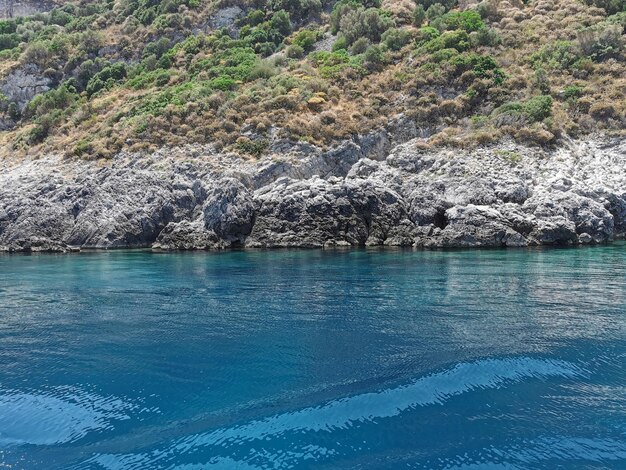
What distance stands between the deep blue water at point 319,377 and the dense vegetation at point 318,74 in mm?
27290

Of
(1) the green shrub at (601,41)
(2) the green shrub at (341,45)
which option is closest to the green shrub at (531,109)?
(1) the green shrub at (601,41)

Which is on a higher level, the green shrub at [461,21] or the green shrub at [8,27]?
the green shrub at [8,27]

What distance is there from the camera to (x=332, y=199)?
32.9 metres

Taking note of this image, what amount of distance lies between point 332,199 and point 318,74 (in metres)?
22.2

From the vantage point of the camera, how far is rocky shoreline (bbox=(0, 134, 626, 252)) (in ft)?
100

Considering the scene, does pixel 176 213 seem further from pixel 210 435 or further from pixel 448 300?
pixel 210 435

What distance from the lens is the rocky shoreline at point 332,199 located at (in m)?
30.6

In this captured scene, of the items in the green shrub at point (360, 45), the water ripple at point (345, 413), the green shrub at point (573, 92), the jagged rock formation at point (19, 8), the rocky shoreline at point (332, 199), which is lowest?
the water ripple at point (345, 413)

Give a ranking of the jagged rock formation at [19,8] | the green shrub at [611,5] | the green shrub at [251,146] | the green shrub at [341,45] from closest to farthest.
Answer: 1. the green shrub at [251,146]
2. the green shrub at [611,5]
3. the green shrub at [341,45]
4. the jagged rock formation at [19,8]

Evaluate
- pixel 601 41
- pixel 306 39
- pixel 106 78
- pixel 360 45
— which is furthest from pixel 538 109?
pixel 106 78

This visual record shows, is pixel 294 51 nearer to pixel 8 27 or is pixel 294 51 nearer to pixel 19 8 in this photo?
pixel 8 27

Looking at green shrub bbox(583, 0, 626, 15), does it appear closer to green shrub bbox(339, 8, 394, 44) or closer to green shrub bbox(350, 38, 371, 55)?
green shrub bbox(339, 8, 394, 44)

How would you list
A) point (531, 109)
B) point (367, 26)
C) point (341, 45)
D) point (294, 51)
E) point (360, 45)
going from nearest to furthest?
point (531, 109)
point (360, 45)
point (367, 26)
point (341, 45)
point (294, 51)

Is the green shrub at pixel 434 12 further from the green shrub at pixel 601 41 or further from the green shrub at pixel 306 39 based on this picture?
the green shrub at pixel 601 41
